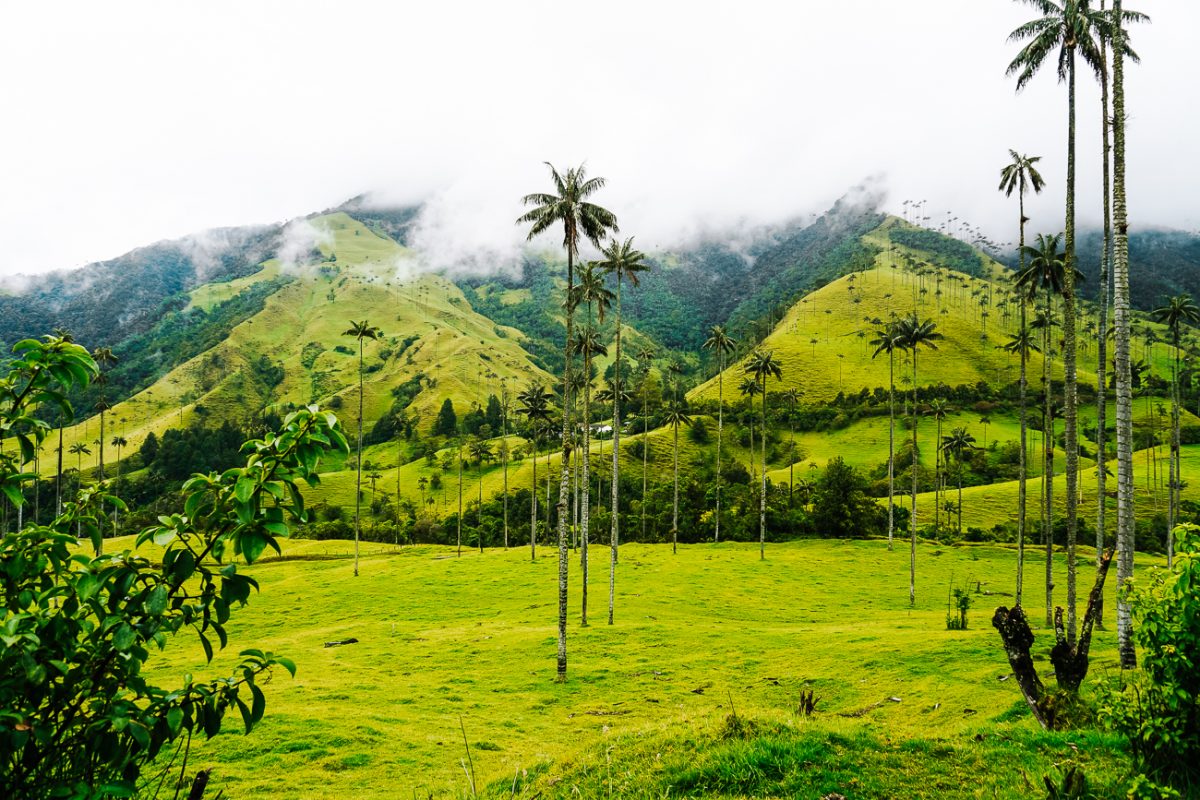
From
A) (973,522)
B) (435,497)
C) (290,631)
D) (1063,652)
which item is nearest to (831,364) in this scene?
(973,522)

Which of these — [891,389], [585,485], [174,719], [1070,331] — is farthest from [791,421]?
[174,719]

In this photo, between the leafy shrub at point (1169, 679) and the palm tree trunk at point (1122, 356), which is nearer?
the leafy shrub at point (1169, 679)

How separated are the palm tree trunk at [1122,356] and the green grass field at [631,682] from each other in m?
3.21

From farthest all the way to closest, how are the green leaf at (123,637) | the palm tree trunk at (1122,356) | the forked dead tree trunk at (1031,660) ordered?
1. the palm tree trunk at (1122,356)
2. the forked dead tree trunk at (1031,660)
3. the green leaf at (123,637)

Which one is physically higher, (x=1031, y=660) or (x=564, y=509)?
(x=564, y=509)

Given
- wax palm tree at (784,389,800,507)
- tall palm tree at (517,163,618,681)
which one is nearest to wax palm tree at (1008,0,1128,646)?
tall palm tree at (517,163,618,681)

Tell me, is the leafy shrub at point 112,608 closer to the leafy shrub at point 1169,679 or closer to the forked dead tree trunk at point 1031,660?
the leafy shrub at point 1169,679

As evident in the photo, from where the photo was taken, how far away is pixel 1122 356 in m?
18.0

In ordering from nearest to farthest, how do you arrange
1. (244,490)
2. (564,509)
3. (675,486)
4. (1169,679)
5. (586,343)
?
(244,490)
(1169,679)
(564,509)
(586,343)
(675,486)

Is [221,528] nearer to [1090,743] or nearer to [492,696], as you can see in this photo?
[1090,743]

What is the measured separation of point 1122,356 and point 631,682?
2199 cm

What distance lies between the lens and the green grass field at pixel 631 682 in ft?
31.0

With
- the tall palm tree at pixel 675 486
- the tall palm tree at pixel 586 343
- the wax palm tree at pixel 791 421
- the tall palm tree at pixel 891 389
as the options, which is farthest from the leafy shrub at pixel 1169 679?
the wax palm tree at pixel 791 421

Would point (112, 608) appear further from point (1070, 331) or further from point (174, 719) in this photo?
point (1070, 331)
